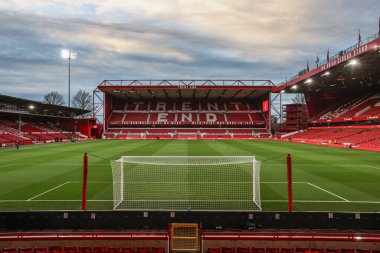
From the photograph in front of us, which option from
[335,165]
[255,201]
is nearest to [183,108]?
[335,165]

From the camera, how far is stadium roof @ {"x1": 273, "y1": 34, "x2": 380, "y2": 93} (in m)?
30.1

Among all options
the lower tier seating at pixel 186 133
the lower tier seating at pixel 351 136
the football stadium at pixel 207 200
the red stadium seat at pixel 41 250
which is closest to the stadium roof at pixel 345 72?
the football stadium at pixel 207 200

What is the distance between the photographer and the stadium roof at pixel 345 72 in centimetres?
3008

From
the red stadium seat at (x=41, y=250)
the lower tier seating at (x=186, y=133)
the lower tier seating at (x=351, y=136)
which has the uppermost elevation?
the lower tier seating at (x=186, y=133)

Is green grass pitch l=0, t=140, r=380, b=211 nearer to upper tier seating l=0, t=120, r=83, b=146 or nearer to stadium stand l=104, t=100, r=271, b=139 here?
upper tier seating l=0, t=120, r=83, b=146

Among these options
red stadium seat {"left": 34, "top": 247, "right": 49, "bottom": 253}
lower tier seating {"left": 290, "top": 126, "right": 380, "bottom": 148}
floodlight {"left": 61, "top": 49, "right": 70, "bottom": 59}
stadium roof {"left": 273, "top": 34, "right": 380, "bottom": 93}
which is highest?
floodlight {"left": 61, "top": 49, "right": 70, "bottom": 59}

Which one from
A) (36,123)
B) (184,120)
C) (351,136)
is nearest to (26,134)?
(36,123)

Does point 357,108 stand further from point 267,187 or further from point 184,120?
point 267,187

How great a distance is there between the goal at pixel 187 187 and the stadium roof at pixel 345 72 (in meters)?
20.3

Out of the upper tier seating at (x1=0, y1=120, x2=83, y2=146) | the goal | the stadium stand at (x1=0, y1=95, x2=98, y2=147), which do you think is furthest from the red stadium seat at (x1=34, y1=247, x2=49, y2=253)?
the upper tier seating at (x1=0, y1=120, x2=83, y2=146)

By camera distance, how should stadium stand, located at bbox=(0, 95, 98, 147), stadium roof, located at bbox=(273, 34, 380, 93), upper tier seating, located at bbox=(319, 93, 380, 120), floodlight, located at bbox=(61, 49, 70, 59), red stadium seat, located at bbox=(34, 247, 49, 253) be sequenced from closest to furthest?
red stadium seat, located at bbox=(34, 247, 49, 253) < stadium roof, located at bbox=(273, 34, 380, 93) < upper tier seating, located at bbox=(319, 93, 380, 120) < stadium stand, located at bbox=(0, 95, 98, 147) < floodlight, located at bbox=(61, 49, 70, 59)

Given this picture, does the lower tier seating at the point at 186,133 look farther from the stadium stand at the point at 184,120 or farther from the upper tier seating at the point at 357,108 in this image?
the upper tier seating at the point at 357,108

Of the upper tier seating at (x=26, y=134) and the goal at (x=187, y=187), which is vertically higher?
the upper tier seating at (x=26, y=134)

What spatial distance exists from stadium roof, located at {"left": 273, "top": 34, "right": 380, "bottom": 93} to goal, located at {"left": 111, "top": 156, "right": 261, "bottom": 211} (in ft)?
66.6
